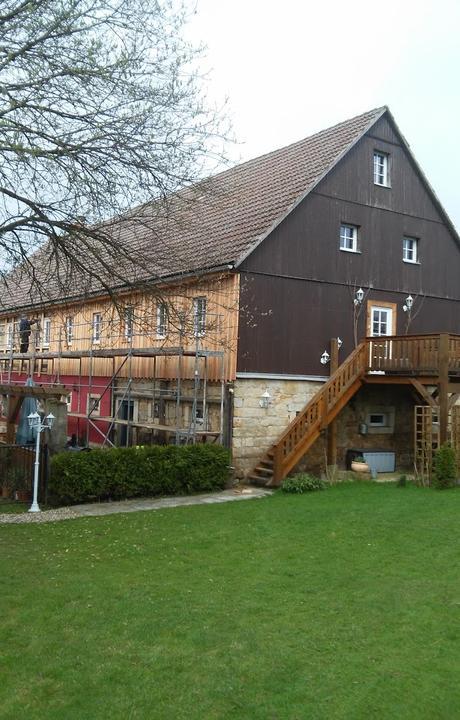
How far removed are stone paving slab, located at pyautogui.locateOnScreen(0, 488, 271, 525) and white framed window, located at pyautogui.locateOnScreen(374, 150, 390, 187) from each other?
397 inches

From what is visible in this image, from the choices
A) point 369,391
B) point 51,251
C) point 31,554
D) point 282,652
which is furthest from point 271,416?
point 282,652

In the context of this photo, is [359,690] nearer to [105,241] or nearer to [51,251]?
[105,241]

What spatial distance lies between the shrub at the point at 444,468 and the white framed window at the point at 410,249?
715cm

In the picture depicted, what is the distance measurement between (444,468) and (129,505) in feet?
23.8

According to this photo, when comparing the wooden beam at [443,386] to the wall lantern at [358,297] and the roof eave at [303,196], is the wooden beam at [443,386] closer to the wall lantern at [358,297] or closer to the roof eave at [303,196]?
the wall lantern at [358,297]

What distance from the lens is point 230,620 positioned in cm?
669

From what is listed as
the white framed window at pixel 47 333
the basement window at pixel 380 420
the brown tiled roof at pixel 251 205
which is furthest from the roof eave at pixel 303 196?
the white framed window at pixel 47 333

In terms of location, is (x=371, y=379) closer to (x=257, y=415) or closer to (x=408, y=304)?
(x=257, y=415)

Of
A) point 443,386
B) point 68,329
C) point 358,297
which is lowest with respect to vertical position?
point 443,386

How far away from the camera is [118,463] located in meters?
13.7

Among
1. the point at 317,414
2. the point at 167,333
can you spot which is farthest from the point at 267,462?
the point at 167,333

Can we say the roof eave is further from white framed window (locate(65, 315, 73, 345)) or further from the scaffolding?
white framed window (locate(65, 315, 73, 345))

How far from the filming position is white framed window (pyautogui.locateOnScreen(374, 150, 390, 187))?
768 inches

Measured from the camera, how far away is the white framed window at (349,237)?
1872cm
